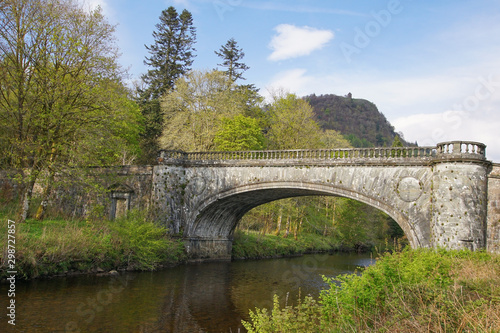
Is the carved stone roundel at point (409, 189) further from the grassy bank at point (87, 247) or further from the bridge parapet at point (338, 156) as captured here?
the grassy bank at point (87, 247)

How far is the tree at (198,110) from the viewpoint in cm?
3238

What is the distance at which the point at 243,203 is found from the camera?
25.5 meters

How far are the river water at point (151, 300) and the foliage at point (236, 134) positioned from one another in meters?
11.3

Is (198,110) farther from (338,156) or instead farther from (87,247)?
(87,247)

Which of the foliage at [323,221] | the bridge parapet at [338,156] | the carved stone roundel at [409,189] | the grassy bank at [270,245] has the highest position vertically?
the bridge parapet at [338,156]

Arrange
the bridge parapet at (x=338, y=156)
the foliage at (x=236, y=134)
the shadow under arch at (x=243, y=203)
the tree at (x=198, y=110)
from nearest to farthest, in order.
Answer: the bridge parapet at (x=338, y=156) < the shadow under arch at (x=243, y=203) < the foliage at (x=236, y=134) < the tree at (x=198, y=110)

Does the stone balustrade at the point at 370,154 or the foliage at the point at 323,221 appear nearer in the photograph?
the stone balustrade at the point at 370,154

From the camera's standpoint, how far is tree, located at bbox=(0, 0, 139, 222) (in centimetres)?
1758

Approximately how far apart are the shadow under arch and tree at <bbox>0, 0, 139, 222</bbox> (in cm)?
764

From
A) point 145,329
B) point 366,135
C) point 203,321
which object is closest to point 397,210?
point 203,321

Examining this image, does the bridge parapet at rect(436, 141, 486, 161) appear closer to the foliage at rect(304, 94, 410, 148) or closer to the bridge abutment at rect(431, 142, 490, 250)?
the bridge abutment at rect(431, 142, 490, 250)

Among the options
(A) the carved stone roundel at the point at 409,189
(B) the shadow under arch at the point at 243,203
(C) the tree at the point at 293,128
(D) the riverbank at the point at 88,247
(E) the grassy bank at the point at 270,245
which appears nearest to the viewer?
(D) the riverbank at the point at 88,247

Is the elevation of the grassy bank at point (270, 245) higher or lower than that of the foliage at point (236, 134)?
lower

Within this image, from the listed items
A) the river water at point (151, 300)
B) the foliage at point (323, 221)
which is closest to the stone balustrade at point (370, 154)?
the river water at point (151, 300)
